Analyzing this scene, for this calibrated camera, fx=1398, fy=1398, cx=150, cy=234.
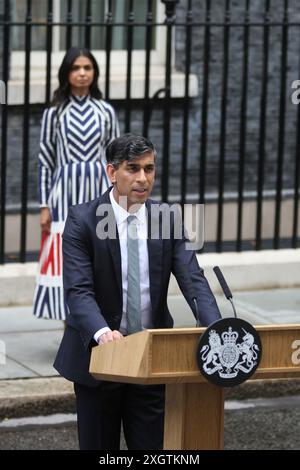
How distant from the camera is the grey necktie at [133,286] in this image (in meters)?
5.68

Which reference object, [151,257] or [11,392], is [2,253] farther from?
[151,257]

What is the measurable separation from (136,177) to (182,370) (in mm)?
1002

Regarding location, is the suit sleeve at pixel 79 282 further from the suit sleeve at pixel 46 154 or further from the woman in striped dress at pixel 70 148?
the suit sleeve at pixel 46 154

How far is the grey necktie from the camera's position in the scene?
223 inches

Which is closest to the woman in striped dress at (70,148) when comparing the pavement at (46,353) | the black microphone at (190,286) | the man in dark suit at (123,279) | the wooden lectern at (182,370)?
the pavement at (46,353)

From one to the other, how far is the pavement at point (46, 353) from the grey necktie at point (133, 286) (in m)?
2.60

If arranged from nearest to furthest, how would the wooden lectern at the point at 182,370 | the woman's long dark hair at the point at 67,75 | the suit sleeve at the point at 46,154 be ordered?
the wooden lectern at the point at 182,370 < the woman's long dark hair at the point at 67,75 < the suit sleeve at the point at 46,154

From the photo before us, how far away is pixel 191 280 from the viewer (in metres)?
5.73

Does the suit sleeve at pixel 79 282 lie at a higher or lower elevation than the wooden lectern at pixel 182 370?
higher

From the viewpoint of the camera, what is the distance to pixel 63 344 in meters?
5.84

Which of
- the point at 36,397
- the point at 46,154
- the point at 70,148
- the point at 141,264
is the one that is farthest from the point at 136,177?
the point at 46,154

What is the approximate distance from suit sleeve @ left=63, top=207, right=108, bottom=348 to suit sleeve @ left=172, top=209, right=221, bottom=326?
1.22ft

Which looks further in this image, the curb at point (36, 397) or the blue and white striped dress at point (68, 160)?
the blue and white striped dress at point (68, 160)

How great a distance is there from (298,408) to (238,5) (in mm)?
5195
